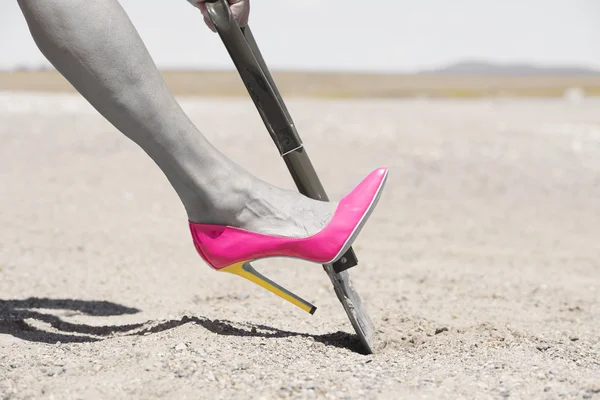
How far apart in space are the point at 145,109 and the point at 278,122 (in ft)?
1.59

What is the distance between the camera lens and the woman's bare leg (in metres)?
1.62

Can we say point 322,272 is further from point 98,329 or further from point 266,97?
point 266,97

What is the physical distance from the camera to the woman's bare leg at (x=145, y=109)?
5.32ft

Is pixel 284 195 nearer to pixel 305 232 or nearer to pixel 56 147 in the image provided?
pixel 305 232

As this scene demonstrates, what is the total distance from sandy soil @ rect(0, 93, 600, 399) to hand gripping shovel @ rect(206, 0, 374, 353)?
0.15 m

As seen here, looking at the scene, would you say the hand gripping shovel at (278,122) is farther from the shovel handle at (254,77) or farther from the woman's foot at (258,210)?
the woman's foot at (258,210)

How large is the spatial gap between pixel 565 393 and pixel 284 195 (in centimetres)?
89

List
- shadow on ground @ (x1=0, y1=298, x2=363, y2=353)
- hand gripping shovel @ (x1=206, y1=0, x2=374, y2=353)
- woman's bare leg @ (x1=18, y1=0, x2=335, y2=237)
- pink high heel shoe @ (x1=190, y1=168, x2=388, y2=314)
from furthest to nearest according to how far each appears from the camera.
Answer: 1. shadow on ground @ (x1=0, y1=298, x2=363, y2=353)
2. hand gripping shovel @ (x1=206, y1=0, x2=374, y2=353)
3. pink high heel shoe @ (x1=190, y1=168, x2=388, y2=314)
4. woman's bare leg @ (x1=18, y1=0, x2=335, y2=237)

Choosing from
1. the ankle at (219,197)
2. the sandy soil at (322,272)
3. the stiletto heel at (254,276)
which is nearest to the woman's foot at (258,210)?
the ankle at (219,197)

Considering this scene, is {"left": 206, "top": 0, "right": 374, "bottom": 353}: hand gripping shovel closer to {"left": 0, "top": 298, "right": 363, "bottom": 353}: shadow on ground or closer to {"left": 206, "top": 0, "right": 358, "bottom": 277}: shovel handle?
{"left": 206, "top": 0, "right": 358, "bottom": 277}: shovel handle

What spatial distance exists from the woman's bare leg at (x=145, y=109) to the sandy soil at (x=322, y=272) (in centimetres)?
40

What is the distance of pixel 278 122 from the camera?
6.75 ft

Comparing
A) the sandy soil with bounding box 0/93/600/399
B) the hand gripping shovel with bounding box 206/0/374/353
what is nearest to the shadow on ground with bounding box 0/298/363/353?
the sandy soil with bounding box 0/93/600/399

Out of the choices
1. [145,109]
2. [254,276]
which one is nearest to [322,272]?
[254,276]
